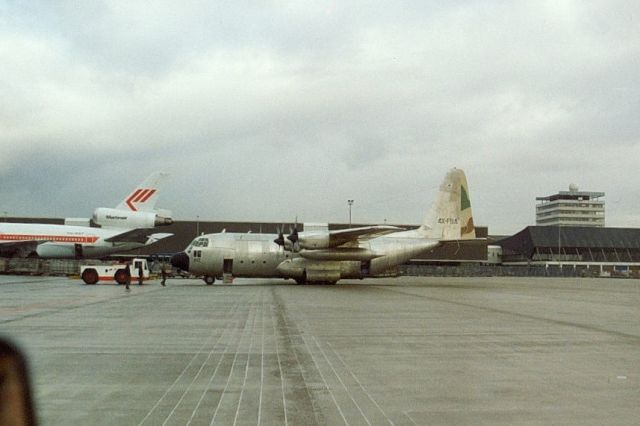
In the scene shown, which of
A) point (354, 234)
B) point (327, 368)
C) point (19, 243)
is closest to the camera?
point (327, 368)

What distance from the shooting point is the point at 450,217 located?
42.9 metres

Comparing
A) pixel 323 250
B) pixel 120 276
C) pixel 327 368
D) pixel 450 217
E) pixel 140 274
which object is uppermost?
pixel 450 217

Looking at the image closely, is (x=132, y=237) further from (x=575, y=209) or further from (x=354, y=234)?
(x=575, y=209)

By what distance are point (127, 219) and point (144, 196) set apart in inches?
112

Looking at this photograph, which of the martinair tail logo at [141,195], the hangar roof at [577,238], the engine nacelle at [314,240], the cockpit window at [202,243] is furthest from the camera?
the hangar roof at [577,238]

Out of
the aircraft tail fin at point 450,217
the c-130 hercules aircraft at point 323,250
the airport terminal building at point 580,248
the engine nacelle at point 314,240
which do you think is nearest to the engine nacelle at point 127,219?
the c-130 hercules aircraft at point 323,250

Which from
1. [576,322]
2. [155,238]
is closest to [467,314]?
[576,322]

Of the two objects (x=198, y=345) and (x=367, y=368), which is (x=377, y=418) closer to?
(x=367, y=368)

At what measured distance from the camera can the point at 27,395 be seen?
1.64 meters

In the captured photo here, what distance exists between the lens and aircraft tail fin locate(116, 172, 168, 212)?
5303 cm

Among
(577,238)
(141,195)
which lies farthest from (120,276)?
(577,238)

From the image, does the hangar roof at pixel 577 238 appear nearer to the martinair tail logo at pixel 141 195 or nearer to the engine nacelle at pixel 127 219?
the martinair tail logo at pixel 141 195

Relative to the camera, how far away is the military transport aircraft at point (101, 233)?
50844mm

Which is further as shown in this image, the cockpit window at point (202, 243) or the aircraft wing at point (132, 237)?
the aircraft wing at point (132, 237)
